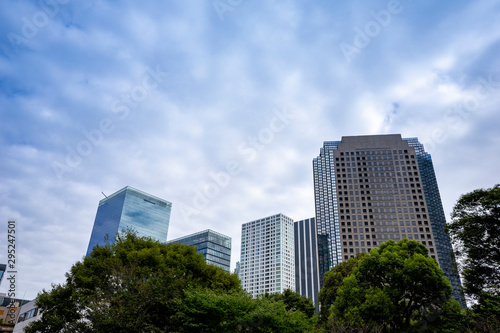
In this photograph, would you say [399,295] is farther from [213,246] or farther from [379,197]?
[213,246]

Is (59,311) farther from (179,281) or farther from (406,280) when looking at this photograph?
(406,280)

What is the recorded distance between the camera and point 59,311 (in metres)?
21.4

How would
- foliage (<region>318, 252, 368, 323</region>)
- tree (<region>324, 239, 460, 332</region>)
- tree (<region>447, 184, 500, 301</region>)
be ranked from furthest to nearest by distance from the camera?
foliage (<region>318, 252, 368, 323</region>)
tree (<region>324, 239, 460, 332</region>)
tree (<region>447, 184, 500, 301</region>)

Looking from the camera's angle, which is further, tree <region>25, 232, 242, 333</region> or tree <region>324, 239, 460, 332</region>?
tree <region>324, 239, 460, 332</region>

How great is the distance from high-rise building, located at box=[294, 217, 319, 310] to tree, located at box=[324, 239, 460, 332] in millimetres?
136449

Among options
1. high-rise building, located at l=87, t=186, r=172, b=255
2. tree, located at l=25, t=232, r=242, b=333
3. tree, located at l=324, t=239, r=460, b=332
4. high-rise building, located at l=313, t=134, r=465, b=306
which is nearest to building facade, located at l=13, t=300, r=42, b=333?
tree, located at l=25, t=232, r=242, b=333

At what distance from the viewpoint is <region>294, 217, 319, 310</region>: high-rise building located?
159 m

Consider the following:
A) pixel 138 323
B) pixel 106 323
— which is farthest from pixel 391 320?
pixel 106 323

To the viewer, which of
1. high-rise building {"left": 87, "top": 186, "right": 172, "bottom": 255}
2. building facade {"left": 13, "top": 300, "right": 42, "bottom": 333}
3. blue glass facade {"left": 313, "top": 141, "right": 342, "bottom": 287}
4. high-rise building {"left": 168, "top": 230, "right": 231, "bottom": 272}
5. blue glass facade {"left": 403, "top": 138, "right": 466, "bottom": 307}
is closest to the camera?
building facade {"left": 13, "top": 300, "right": 42, "bottom": 333}

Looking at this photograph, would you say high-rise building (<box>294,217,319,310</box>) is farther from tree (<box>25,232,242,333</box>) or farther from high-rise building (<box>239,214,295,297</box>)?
tree (<box>25,232,242,333</box>)

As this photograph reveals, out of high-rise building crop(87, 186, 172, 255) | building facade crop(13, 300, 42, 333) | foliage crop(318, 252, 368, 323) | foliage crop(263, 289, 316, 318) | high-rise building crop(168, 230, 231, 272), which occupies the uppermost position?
high-rise building crop(87, 186, 172, 255)

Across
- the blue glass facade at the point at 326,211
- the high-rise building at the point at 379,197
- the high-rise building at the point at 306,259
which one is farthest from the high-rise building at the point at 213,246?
the high-rise building at the point at 306,259

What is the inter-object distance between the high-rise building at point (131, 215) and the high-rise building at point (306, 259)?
74896mm

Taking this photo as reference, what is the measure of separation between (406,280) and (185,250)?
16.5 metres
